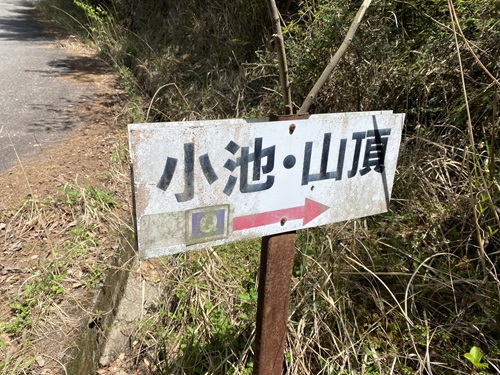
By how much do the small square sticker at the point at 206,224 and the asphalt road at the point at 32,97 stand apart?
2.67m

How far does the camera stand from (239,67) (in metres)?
4.79

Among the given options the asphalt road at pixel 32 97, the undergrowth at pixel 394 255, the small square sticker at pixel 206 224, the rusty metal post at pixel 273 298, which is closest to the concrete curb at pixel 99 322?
the undergrowth at pixel 394 255

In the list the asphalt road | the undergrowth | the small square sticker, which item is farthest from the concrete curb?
the asphalt road

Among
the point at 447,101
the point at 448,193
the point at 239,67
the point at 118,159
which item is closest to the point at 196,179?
the point at 448,193

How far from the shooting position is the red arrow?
1045 millimetres

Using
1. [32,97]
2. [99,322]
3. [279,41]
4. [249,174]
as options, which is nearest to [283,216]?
[249,174]

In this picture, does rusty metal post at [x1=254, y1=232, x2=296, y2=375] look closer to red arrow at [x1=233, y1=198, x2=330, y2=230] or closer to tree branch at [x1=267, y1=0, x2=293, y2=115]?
red arrow at [x1=233, y1=198, x2=330, y2=230]

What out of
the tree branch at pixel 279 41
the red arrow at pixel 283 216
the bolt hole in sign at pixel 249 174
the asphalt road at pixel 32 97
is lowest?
the asphalt road at pixel 32 97

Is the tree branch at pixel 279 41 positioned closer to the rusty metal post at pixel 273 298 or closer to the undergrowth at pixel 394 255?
the rusty metal post at pixel 273 298

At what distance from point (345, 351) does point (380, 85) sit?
1992 mm

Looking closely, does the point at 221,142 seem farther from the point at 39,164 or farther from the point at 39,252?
the point at 39,164

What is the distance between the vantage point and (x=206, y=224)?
1.00 m

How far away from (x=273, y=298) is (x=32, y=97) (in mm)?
5255

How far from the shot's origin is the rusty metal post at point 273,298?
116 cm
